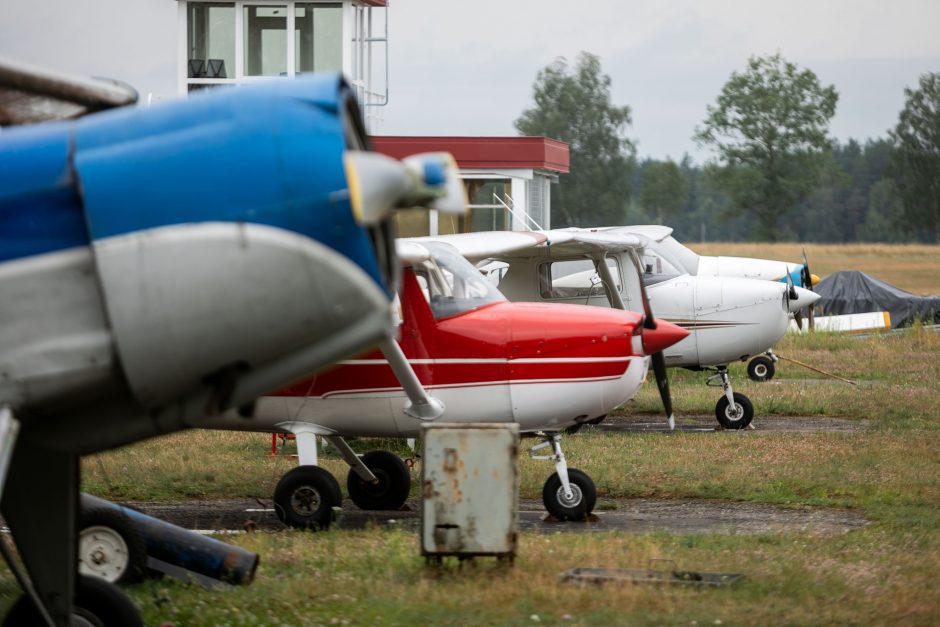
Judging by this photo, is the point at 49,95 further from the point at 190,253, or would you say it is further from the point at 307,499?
the point at 307,499

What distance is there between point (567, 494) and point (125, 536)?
3.99m

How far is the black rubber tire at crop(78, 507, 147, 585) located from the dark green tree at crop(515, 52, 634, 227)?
8248 cm

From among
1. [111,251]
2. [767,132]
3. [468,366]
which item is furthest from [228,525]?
[767,132]

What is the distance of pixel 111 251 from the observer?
4914 millimetres

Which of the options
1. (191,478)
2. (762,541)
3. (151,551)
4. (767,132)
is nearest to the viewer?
(151,551)

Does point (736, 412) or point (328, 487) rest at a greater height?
point (328, 487)

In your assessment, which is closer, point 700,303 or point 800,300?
point 700,303

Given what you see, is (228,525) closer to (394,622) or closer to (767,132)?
(394,622)

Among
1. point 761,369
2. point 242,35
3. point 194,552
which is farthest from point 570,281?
point 242,35

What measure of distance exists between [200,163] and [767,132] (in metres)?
101

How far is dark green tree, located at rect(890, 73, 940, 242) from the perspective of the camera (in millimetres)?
112188

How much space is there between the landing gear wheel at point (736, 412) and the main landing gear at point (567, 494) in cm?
661

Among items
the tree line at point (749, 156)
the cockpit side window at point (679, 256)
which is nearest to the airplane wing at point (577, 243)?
A: the cockpit side window at point (679, 256)

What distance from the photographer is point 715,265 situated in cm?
2125
